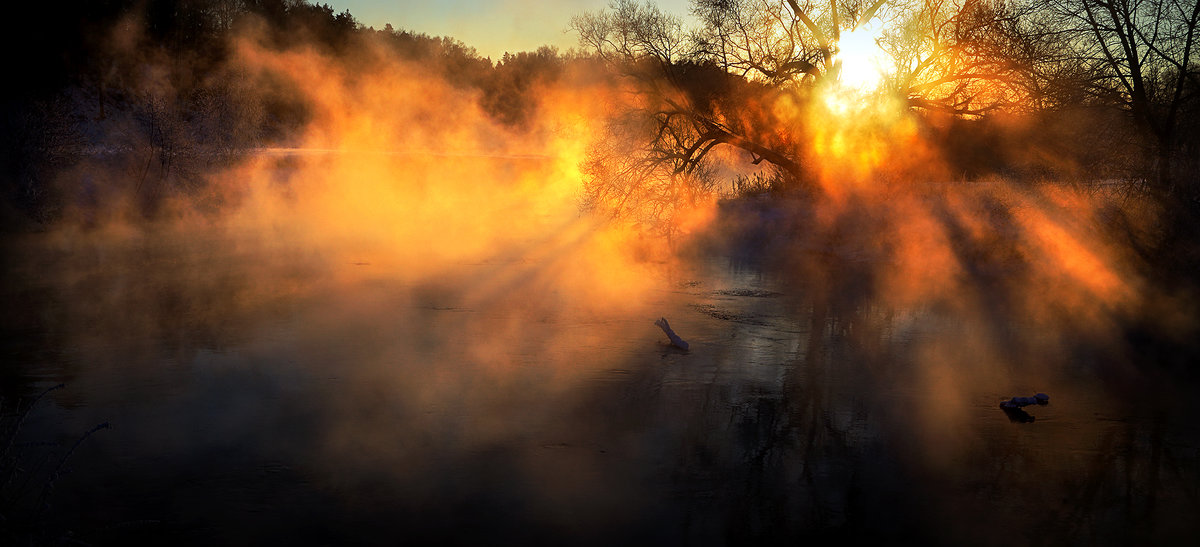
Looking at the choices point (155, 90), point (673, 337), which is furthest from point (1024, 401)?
point (155, 90)

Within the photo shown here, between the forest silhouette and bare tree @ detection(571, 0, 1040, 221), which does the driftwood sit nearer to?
the forest silhouette

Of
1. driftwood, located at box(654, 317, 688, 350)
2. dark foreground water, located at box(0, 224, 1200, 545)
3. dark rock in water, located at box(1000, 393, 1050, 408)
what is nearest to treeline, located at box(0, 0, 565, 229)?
dark foreground water, located at box(0, 224, 1200, 545)

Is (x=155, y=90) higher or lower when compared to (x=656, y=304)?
higher

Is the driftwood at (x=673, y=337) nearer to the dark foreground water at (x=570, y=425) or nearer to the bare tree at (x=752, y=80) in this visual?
the dark foreground water at (x=570, y=425)

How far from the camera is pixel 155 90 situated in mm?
22109

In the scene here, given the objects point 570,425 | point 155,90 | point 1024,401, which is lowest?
point 570,425

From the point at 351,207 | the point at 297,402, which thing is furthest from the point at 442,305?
the point at 351,207

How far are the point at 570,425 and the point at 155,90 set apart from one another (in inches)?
785

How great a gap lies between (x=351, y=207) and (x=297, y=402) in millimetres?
19399

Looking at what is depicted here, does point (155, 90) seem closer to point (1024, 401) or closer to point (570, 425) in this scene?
point (570, 425)

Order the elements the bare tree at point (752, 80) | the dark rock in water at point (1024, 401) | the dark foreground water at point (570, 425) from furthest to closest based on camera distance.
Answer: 1. the bare tree at point (752, 80)
2. the dark rock in water at point (1024, 401)
3. the dark foreground water at point (570, 425)

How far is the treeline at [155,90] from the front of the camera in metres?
18.5

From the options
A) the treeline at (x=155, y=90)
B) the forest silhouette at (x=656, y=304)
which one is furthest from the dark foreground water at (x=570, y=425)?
the treeline at (x=155, y=90)

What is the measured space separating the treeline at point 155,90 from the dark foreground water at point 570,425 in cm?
858
